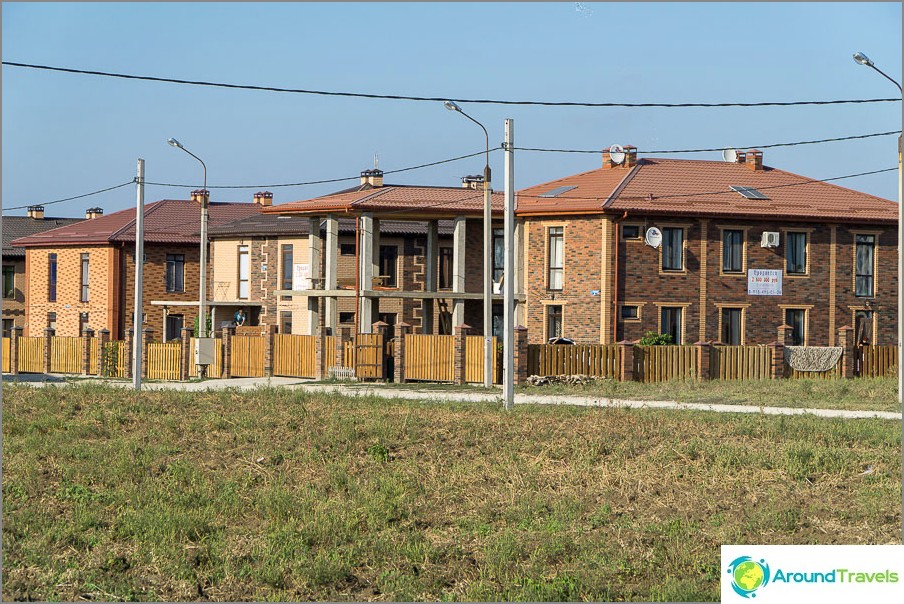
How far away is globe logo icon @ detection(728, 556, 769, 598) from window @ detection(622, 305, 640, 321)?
32.5 meters

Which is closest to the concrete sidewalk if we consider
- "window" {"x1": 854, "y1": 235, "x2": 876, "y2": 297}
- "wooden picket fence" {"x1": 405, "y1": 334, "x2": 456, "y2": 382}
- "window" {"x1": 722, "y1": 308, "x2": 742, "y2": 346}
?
"wooden picket fence" {"x1": 405, "y1": 334, "x2": 456, "y2": 382}

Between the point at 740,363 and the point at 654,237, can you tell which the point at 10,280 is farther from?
the point at 740,363

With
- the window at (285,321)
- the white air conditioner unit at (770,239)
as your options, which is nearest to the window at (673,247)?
the white air conditioner unit at (770,239)

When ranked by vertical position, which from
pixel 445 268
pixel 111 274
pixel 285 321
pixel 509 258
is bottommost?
pixel 285 321

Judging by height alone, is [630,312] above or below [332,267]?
below

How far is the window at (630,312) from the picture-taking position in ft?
141

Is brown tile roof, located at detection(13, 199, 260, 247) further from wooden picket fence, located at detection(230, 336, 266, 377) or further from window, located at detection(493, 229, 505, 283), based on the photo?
window, located at detection(493, 229, 505, 283)

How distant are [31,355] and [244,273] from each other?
10302 millimetres

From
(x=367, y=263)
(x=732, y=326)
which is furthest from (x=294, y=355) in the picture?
(x=732, y=326)

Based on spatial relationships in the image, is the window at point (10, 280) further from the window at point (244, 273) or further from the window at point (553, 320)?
the window at point (553, 320)

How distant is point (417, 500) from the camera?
1631cm

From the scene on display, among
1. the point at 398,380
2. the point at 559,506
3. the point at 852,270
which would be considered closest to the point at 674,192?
the point at 852,270

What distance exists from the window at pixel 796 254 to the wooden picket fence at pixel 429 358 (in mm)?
14876

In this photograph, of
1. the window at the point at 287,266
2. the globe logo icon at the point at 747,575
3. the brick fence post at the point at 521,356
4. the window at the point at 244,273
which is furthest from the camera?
the window at the point at 244,273
